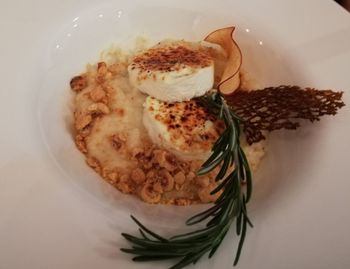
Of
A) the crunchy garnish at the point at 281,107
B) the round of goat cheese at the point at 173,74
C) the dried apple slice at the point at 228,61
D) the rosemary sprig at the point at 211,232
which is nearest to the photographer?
the rosemary sprig at the point at 211,232

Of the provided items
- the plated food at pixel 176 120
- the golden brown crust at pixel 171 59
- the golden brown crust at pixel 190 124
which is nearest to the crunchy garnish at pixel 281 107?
the plated food at pixel 176 120

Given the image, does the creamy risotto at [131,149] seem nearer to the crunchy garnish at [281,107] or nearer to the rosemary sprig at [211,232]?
the crunchy garnish at [281,107]

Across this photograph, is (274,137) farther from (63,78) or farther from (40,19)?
(40,19)

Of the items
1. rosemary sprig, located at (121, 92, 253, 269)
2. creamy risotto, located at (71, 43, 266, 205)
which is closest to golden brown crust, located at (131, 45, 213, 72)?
creamy risotto, located at (71, 43, 266, 205)

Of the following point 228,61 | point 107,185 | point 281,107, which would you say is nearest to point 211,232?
point 107,185

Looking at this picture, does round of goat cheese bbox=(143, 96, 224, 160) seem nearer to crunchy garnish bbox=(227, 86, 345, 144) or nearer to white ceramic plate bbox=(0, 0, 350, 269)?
crunchy garnish bbox=(227, 86, 345, 144)

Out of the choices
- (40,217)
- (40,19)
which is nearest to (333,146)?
(40,217)
